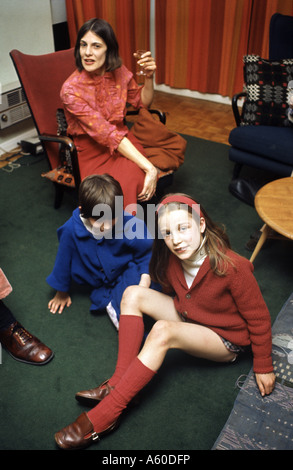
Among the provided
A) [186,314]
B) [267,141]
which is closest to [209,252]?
[186,314]

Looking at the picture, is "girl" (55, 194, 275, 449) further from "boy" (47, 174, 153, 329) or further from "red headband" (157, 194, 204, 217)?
"boy" (47, 174, 153, 329)

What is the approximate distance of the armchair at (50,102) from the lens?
7.83 feet

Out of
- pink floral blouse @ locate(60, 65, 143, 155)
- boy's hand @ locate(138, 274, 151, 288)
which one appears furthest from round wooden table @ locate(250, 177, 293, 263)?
pink floral blouse @ locate(60, 65, 143, 155)

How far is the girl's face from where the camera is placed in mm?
1396

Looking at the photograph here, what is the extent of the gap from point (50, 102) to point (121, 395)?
1816 millimetres

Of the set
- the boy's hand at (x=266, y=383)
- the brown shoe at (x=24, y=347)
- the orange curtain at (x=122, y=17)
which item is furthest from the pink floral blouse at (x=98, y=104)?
the orange curtain at (x=122, y=17)

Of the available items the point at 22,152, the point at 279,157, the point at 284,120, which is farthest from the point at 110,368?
the point at 22,152

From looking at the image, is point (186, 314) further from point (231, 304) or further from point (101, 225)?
point (101, 225)

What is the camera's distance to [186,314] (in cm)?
156

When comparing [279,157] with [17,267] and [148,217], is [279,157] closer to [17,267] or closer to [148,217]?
[148,217]

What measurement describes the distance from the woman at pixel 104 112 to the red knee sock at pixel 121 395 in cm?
103

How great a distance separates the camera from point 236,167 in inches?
113

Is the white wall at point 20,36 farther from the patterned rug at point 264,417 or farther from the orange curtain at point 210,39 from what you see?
the patterned rug at point 264,417

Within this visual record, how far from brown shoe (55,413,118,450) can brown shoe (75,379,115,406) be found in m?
0.09
